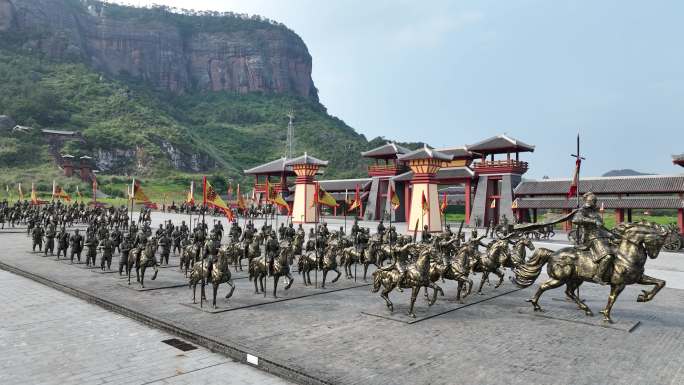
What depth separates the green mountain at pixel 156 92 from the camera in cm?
8450

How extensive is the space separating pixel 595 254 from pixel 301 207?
1376 inches

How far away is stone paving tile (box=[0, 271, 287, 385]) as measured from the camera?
280 inches

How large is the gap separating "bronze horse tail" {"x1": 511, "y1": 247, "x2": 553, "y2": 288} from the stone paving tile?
280 inches

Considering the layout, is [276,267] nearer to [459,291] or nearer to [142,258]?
[142,258]

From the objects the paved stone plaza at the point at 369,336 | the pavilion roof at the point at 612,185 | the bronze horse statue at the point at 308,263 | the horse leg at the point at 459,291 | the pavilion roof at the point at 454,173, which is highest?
the pavilion roof at the point at 454,173

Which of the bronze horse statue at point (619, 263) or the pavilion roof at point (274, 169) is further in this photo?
the pavilion roof at point (274, 169)

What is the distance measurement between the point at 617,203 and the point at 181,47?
526 ft

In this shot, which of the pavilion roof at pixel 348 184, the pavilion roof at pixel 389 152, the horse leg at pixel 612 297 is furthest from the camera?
the pavilion roof at pixel 348 184

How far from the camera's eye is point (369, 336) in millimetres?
9125

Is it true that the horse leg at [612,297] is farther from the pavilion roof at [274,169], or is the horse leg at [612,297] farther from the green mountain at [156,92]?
the green mountain at [156,92]

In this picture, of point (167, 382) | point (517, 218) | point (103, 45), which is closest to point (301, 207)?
point (517, 218)

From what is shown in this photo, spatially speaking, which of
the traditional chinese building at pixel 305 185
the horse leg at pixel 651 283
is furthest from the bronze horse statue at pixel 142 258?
the traditional chinese building at pixel 305 185

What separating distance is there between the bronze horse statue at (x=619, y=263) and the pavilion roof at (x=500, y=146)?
1291 inches

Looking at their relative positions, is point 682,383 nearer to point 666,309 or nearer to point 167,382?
point 666,309
